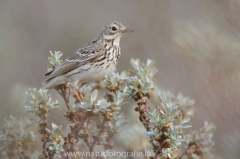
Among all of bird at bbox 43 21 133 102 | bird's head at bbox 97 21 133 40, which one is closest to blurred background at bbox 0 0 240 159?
bird at bbox 43 21 133 102

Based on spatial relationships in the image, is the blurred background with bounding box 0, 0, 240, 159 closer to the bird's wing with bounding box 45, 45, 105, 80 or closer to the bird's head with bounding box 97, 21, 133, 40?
the bird's wing with bounding box 45, 45, 105, 80

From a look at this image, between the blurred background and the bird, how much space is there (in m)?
0.48

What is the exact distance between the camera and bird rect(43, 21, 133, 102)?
13.0ft

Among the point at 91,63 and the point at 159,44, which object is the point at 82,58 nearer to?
the point at 91,63

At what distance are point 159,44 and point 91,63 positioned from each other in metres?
1.96

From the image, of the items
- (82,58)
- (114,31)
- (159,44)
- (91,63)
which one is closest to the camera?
(91,63)

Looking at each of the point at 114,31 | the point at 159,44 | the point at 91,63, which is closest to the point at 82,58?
the point at 91,63

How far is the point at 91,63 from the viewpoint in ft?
13.8

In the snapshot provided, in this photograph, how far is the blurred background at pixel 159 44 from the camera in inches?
104

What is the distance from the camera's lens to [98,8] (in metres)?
8.22

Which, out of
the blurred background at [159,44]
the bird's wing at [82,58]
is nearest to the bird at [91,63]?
the bird's wing at [82,58]

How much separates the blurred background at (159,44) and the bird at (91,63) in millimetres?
479

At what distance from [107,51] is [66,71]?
72 cm

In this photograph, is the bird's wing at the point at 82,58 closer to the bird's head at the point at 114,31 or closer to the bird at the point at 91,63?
the bird at the point at 91,63
